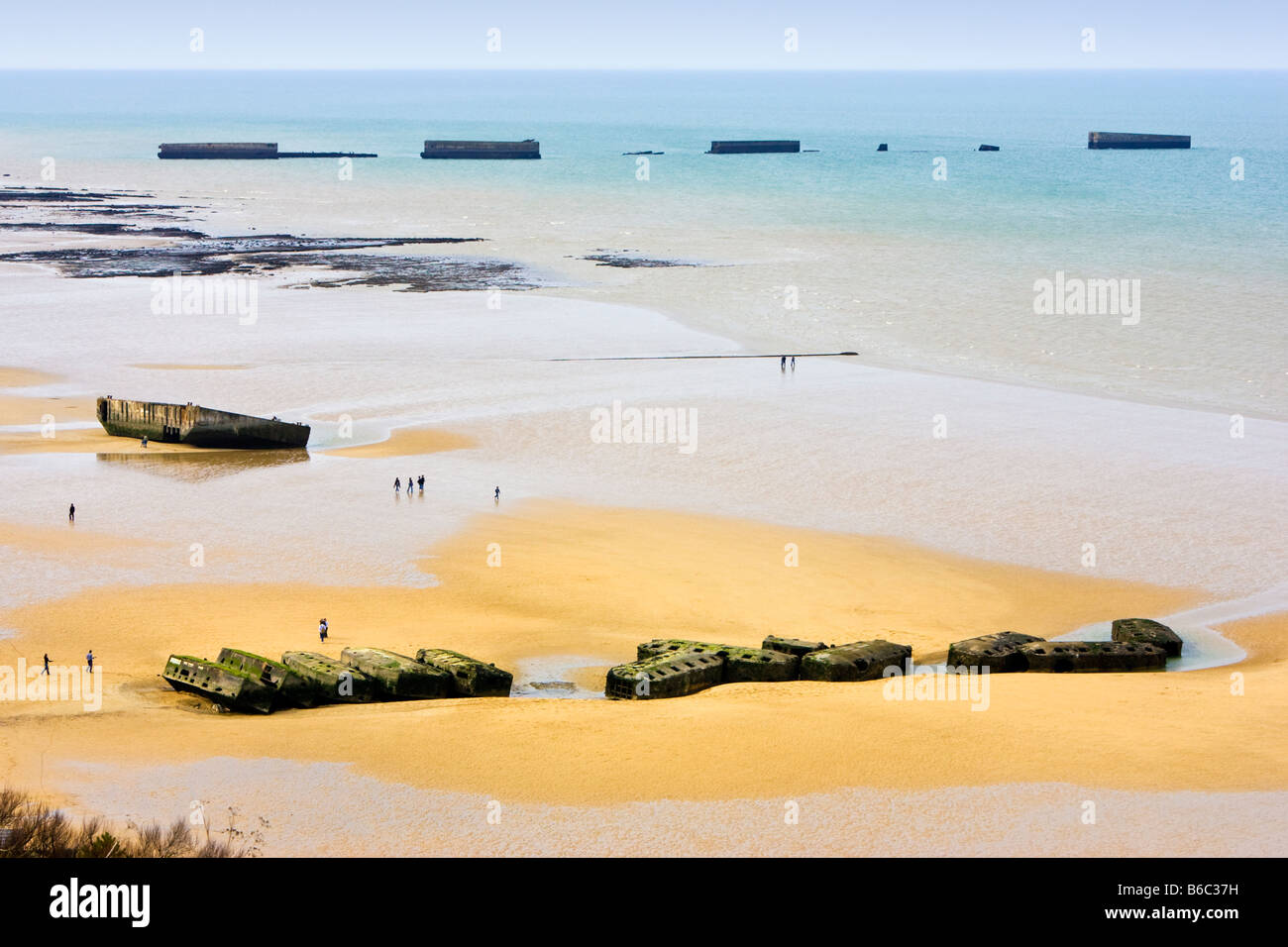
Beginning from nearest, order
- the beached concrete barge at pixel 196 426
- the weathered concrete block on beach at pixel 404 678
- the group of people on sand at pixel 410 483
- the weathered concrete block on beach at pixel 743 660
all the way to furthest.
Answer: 1. the weathered concrete block on beach at pixel 404 678
2. the weathered concrete block on beach at pixel 743 660
3. the group of people on sand at pixel 410 483
4. the beached concrete barge at pixel 196 426

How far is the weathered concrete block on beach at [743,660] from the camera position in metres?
29.8

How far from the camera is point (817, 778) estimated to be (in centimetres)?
2430

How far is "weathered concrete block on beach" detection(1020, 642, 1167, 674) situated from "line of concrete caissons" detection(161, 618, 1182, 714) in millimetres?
22

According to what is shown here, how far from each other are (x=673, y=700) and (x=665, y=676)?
69 centimetres

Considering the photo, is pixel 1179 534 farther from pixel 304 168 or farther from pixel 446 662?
pixel 304 168

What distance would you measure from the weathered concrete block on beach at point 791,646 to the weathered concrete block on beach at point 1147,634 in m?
7.06

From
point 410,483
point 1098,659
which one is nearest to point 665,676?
point 1098,659

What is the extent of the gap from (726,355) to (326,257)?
126 ft

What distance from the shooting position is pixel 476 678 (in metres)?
28.6

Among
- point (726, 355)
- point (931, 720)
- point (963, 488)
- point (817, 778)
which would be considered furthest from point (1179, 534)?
point (726, 355)

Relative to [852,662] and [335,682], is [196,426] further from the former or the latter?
[852,662]

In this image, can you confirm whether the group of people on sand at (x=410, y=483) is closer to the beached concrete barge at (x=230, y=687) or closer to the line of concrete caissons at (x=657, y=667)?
the line of concrete caissons at (x=657, y=667)

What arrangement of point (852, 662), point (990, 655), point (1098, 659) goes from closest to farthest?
1. point (852, 662)
2. point (990, 655)
3. point (1098, 659)

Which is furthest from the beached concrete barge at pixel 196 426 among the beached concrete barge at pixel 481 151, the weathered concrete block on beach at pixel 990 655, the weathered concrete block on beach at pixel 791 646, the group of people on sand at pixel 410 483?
the beached concrete barge at pixel 481 151
